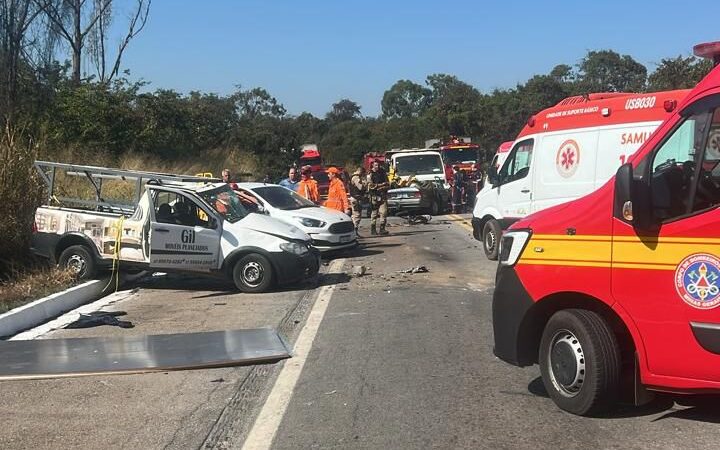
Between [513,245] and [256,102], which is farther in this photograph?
[256,102]

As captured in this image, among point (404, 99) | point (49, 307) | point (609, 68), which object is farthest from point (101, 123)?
point (404, 99)

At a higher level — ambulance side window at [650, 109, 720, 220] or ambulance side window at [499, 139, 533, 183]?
ambulance side window at [499, 139, 533, 183]

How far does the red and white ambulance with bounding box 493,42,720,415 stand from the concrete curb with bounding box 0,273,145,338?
579cm

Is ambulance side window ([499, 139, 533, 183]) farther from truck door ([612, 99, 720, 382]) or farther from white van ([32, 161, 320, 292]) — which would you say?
truck door ([612, 99, 720, 382])

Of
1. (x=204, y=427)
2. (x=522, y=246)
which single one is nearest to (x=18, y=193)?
(x=204, y=427)

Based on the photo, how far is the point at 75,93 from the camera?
27.3 metres

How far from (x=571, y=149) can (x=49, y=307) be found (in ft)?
25.5

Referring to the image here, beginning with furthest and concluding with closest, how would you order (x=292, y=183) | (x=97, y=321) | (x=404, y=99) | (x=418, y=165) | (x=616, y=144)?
(x=404, y=99)
(x=418, y=165)
(x=292, y=183)
(x=616, y=144)
(x=97, y=321)

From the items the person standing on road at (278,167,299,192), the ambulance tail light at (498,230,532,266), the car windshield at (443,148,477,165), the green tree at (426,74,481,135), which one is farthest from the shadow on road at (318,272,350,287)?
the green tree at (426,74,481,135)

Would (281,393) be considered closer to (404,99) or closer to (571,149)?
(571,149)

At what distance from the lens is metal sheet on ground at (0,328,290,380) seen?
252 inches

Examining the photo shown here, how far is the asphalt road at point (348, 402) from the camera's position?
464 centimetres

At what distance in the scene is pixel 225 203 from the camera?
11.3 m

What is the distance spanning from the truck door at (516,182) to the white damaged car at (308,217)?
3.24 meters
